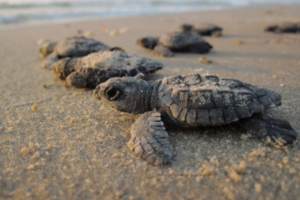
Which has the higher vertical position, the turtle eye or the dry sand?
the turtle eye

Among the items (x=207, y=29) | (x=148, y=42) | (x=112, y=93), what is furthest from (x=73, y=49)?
(x=207, y=29)

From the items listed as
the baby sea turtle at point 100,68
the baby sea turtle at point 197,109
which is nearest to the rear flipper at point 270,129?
the baby sea turtle at point 197,109

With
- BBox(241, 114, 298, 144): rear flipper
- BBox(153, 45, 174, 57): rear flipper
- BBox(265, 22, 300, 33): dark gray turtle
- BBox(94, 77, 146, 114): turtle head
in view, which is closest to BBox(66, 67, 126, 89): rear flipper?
BBox(94, 77, 146, 114): turtle head

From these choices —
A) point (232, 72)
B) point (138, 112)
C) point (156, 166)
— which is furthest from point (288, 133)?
point (232, 72)

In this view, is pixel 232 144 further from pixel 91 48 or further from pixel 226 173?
pixel 91 48

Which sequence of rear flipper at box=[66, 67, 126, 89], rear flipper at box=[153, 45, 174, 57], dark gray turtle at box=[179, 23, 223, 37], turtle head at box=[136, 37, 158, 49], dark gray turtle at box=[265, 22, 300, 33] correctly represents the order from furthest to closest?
1. dark gray turtle at box=[179, 23, 223, 37]
2. dark gray turtle at box=[265, 22, 300, 33]
3. turtle head at box=[136, 37, 158, 49]
4. rear flipper at box=[153, 45, 174, 57]
5. rear flipper at box=[66, 67, 126, 89]

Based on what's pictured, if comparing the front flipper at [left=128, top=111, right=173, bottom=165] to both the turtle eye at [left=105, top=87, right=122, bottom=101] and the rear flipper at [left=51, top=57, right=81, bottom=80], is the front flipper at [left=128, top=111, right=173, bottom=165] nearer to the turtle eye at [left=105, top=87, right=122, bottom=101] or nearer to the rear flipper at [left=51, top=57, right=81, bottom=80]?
the turtle eye at [left=105, top=87, right=122, bottom=101]

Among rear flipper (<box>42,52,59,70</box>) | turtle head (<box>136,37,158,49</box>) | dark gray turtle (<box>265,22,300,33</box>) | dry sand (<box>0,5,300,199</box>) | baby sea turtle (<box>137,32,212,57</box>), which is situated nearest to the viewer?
dry sand (<box>0,5,300,199</box>)
